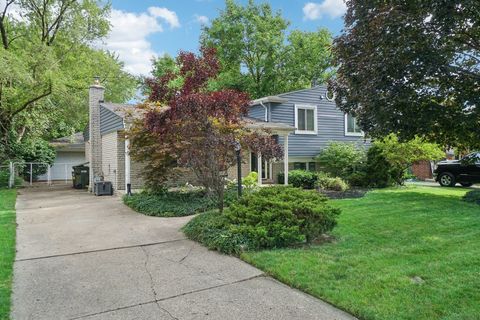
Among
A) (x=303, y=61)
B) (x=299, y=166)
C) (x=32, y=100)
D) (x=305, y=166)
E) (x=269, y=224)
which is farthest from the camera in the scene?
(x=303, y=61)

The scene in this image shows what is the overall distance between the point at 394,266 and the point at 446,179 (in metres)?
13.9

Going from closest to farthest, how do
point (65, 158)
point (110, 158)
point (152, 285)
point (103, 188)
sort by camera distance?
point (152, 285), point (103, 188), point (110, 158), point (65, 158)

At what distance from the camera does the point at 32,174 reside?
72.4 feet

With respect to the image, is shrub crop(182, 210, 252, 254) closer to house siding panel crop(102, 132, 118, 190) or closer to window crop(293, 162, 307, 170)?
house siding panel crop(102, 132, 118, 190)

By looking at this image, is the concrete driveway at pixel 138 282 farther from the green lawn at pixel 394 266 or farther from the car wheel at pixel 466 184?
the car wheel at pixel 466 184

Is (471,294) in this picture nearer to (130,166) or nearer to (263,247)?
(263,247)

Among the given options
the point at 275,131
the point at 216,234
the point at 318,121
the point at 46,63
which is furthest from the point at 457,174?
the point at 46,63

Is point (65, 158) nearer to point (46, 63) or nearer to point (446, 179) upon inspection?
point (46, 63)

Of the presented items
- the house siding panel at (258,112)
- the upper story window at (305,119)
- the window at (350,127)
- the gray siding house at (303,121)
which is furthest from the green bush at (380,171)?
the house siding panel at (258,112)

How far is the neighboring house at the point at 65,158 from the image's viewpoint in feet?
83.9

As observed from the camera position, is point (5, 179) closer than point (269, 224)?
No

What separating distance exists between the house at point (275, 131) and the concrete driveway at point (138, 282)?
7147mm

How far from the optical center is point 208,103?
733 centimetres

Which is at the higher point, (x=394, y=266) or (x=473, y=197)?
(x=473, y=197)
